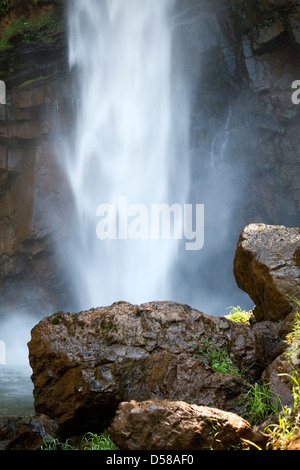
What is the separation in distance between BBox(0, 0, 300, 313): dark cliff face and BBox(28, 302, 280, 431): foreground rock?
36.0ft

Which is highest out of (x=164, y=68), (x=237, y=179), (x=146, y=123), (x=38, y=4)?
(x=38, y=4)

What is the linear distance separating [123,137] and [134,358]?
1310 cm

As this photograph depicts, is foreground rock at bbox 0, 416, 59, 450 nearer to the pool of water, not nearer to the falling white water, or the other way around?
the pool of water

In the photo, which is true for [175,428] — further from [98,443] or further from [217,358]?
[217,358]

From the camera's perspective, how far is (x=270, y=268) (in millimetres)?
4918

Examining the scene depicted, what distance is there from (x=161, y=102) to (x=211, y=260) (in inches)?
250

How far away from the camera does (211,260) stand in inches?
687

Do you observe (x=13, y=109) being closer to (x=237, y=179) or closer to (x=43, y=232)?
(x=43, y=232)

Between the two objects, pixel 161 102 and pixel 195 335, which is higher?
pixel 161 102

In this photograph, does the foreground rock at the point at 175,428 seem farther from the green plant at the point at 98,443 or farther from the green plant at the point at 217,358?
the green plant at the point at 217,358

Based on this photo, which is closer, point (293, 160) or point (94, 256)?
point (293, 160)

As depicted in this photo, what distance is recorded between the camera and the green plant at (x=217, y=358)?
4371 millimetres

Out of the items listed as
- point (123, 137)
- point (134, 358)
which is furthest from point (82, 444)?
point (123, 137)
